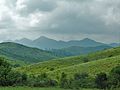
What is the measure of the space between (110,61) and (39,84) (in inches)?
4059

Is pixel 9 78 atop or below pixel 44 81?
atop

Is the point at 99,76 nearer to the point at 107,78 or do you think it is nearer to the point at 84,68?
the point at 107,78

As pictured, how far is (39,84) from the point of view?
89688mm

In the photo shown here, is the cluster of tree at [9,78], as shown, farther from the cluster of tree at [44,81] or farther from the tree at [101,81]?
the tree at [101,81]

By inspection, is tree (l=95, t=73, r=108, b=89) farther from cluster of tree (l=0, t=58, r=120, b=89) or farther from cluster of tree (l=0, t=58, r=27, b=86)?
cluster of tree (l=0, t=58, r=27, b=86)

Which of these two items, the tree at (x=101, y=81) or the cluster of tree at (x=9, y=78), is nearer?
the cluster of tree at (x=9, y=78)

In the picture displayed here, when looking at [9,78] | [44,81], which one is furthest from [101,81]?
[9,78]

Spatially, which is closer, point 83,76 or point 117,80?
point 117,80

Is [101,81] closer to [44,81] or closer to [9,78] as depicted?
[44,81]

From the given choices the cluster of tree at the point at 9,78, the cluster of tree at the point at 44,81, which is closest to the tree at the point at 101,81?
the cluster of tree at the point at 44,81

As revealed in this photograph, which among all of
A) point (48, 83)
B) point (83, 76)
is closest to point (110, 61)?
point (83, 76)

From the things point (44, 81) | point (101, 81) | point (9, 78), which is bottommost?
point (101, 81)

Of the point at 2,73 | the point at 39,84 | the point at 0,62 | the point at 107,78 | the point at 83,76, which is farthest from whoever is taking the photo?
the point at 83,76

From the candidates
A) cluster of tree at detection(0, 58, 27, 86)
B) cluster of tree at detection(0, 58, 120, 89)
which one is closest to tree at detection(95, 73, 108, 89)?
cluster of tree at detection(0, 58, 120, 89)
